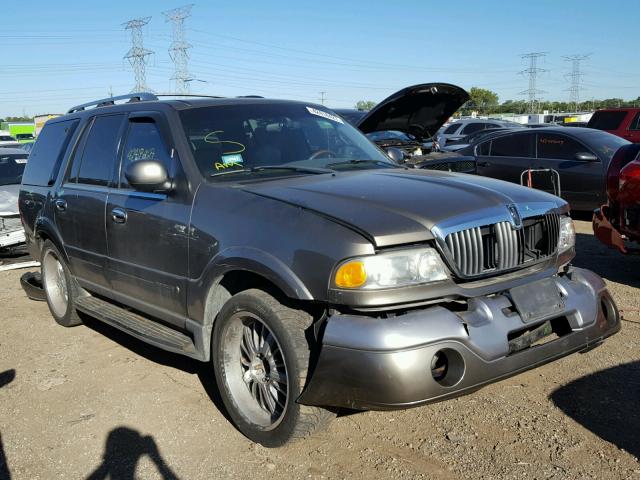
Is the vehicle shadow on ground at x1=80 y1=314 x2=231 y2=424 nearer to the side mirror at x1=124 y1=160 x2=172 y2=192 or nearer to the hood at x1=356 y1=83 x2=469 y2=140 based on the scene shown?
the side mirror at x1=124 y1=160 x2=172 y2=192

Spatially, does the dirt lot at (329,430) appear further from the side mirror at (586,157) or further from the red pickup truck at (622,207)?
the side mirror at (586,157)

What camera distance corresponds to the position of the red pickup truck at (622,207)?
5.91 meters

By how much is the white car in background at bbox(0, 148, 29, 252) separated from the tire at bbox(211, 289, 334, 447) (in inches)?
248

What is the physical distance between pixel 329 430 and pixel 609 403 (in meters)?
1.68

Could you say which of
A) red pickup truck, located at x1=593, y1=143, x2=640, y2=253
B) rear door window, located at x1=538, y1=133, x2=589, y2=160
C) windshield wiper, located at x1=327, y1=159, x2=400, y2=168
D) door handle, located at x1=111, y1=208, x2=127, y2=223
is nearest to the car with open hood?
rear door window, located at x1=538, y1=133, x2=589, y2=160

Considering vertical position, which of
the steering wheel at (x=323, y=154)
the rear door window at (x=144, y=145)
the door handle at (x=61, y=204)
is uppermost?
the rear door window at (x=144, y=145)

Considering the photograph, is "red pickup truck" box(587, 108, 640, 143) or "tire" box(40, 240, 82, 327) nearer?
"tire" box(40, 240, 82, 327)

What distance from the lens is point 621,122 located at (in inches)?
648

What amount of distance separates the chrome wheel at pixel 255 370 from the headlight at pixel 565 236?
69.6 inches

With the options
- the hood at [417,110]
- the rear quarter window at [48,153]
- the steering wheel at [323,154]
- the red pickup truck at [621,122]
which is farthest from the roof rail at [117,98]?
the red pickup truck at [621,122]

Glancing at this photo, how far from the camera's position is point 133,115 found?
4.49m

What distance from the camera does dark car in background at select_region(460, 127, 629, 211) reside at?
31.7ft

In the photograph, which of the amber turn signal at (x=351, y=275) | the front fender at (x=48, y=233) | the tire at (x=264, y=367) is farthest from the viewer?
the front fender at (x=48, y=233)

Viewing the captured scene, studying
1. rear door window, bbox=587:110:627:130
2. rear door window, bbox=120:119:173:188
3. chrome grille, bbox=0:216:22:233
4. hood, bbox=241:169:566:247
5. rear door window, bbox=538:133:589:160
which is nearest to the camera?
hood, bbox=241:169:566:247
